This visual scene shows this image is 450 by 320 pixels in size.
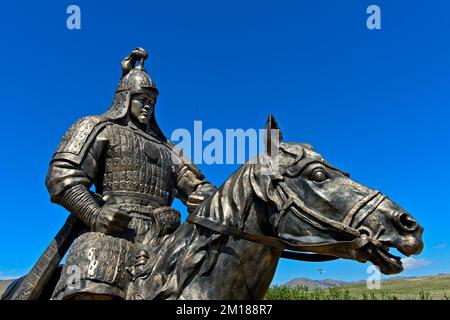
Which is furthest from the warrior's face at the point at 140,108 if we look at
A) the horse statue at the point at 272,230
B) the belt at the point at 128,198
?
the horse statue at the point at 272,230

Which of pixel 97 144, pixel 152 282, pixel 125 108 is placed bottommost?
pixel 152 282

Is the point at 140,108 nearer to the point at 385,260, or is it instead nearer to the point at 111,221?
the point at 111,221

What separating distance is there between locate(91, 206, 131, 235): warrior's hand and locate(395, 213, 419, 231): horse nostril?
7.43ft

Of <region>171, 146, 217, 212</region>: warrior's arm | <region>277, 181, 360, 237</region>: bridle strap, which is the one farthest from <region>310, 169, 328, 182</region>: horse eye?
<region>171, 146, 217, 212</region>: warrior's arm

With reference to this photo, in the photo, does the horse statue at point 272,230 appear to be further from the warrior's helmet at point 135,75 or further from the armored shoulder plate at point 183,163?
the warrior's helmet at point 135,75

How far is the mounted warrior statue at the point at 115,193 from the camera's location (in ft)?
12.5

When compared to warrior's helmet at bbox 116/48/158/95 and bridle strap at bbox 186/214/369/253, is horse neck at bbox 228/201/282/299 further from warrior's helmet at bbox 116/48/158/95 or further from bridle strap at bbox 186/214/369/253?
warrior's helmet at bbox 116/48/158/95

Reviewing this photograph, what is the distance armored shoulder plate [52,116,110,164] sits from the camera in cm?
440

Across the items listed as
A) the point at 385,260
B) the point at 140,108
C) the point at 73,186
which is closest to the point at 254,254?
the point at 385,260

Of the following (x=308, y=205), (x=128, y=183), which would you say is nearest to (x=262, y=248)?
(x=308, y=205)

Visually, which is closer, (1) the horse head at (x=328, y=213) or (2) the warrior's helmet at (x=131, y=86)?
(1) the horse head at (x=328, y=213)

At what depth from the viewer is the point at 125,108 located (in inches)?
196
